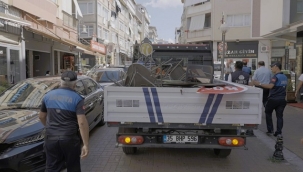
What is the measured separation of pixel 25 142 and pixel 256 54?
98.8 ft

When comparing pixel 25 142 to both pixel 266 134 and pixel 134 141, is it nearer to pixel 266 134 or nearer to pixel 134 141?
pixel 134 141

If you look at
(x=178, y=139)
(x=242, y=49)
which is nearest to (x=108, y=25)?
(x=242, y=49)

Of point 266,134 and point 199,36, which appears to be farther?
point 199,36

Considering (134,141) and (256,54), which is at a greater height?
(256,54)

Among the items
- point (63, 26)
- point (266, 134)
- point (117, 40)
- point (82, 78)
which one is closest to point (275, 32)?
point (266, 134)

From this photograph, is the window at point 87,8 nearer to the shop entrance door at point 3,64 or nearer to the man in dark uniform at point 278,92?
the shop entrance door at point 3,64

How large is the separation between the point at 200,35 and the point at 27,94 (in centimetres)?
2992

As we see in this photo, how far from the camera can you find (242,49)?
31.0 metres

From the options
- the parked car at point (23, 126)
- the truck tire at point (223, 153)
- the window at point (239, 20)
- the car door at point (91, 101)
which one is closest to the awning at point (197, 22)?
the window at point (239, 20)

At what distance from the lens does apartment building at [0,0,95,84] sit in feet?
40.3

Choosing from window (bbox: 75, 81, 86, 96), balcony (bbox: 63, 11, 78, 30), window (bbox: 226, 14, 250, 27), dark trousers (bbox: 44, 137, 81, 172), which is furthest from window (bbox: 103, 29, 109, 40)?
dark trousers (bbox: 44, 137, 81, 172)

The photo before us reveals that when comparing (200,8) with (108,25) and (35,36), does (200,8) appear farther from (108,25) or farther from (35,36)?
(35,36)

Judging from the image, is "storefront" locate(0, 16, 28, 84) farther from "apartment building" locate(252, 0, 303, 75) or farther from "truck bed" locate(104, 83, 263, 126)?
"apartment building" locate(252, 0, 303, 75)

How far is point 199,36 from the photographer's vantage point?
110 feet
